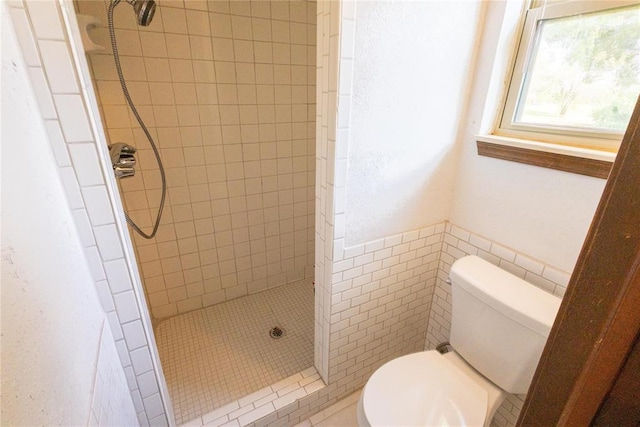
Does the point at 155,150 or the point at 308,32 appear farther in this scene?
the point at 308,32

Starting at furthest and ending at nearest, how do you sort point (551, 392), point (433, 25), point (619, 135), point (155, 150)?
point (155, 150) < point (433, 25) < point (619, 135) < point (551, 392)

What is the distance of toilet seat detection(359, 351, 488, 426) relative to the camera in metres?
1.00

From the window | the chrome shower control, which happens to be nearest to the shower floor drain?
the chrome shower control

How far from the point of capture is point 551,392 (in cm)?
39

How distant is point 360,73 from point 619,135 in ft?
2.67

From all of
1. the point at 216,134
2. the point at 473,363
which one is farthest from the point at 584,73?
the point at 216,134

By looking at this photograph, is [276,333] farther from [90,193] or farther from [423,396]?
[90,193]

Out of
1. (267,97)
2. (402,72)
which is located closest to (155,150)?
A: (267,97)

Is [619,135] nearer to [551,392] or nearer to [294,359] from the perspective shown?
[551,392]

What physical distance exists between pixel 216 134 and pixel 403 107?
1085 mm

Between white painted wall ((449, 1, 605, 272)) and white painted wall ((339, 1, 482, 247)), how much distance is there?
63mm

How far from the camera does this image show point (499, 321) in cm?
106

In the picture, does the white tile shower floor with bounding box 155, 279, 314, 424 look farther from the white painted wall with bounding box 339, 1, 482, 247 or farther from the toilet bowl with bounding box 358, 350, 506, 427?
the white painted wall with bounding box 339, 1, 482, 247

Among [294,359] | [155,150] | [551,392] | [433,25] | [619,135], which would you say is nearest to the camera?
[551,392]
